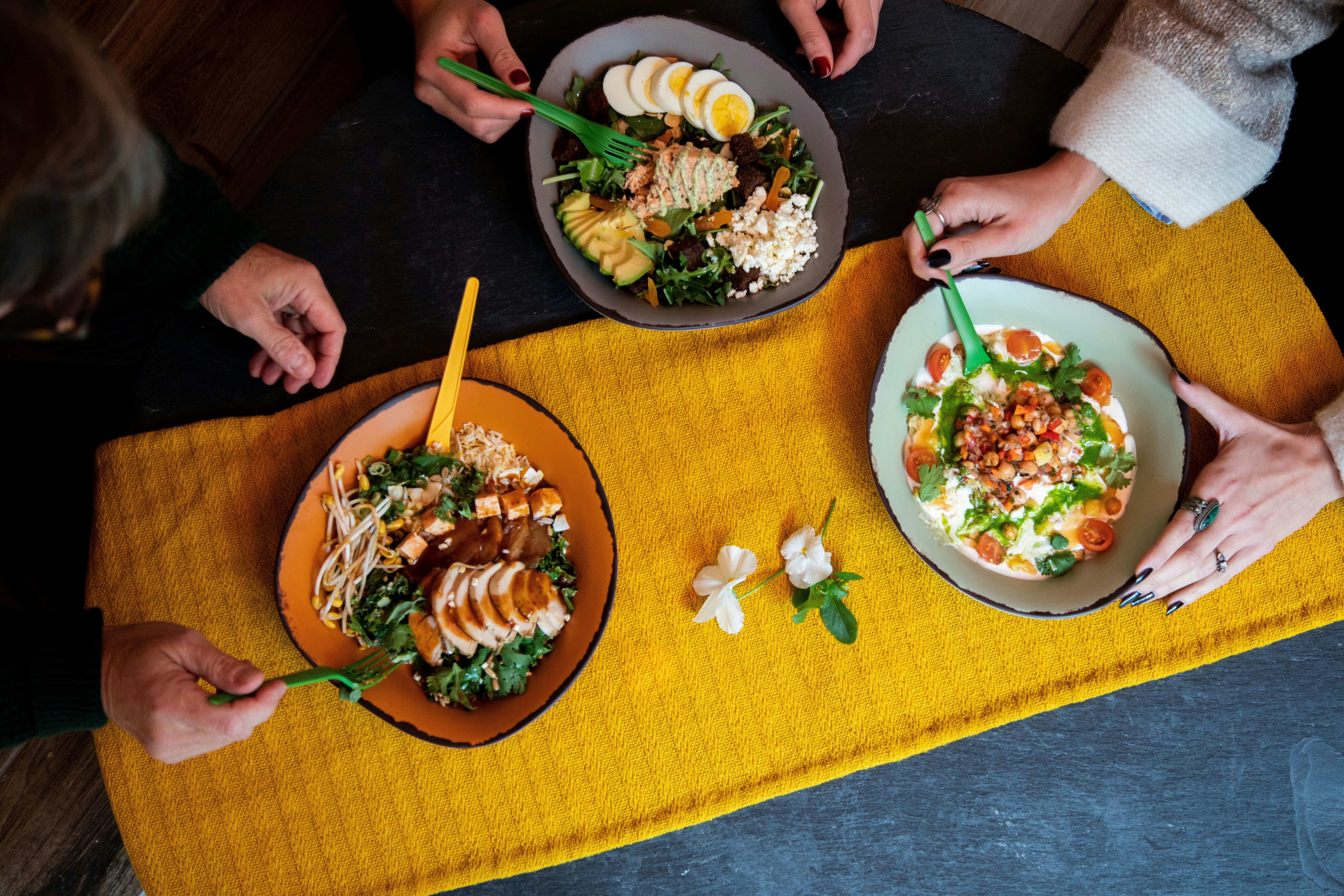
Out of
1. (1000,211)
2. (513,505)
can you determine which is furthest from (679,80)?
(513,505)

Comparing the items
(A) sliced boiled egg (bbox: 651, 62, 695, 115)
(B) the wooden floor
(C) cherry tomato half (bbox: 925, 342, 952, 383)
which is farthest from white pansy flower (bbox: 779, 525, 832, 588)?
(B) the wooden floor

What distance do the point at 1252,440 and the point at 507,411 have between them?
1.50m

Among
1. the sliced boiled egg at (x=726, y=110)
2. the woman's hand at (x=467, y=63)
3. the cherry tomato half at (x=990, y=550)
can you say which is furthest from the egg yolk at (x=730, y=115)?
the cherry tomato half at (x=990, y=550)

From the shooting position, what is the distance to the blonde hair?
36.1 inches

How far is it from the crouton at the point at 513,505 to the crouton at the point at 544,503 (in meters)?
0.02

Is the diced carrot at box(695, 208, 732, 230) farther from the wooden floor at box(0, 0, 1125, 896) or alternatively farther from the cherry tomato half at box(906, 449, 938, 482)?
the wooden floor at box(0, 0, 1125, 896)

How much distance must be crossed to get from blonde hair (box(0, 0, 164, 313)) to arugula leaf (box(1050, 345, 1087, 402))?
164cm

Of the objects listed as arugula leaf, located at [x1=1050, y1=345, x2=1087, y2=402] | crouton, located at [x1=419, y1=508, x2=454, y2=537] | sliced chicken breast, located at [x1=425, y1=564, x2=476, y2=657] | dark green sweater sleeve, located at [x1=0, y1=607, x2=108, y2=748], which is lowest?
dark green sweater sleeve, located at [x1=0, y1=607, x2=108, y2=748]

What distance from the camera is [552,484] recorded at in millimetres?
1540

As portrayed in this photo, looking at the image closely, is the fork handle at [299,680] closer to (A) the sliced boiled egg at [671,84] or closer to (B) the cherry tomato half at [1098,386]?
(A) the sliced boiled egg at [671,84]

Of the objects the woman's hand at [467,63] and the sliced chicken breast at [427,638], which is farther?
the woman's hand at [467,63]

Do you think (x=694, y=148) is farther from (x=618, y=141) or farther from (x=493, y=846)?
(x=493, y=846)

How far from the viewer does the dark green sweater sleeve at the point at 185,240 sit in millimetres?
1398

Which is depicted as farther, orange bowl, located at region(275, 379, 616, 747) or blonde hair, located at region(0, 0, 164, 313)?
orange bowl, located at region(275, 379, 616, 747)
